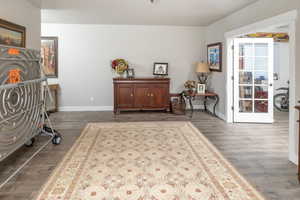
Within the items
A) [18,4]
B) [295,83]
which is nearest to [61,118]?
[18,4]

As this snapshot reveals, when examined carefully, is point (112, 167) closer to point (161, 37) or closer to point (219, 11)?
point (219, 11)

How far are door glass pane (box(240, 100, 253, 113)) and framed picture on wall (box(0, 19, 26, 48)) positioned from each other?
4.64 m

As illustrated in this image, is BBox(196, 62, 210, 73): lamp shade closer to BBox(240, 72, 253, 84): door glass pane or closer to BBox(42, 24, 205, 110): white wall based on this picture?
BBox(42, 24, 205, 110): white wall

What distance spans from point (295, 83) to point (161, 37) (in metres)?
4.46

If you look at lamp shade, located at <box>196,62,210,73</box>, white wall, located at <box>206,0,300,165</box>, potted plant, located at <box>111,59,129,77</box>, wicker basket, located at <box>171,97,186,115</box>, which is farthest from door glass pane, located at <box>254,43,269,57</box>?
potted plant, located at <box>111,59,129,77</box>

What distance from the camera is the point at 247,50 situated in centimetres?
536

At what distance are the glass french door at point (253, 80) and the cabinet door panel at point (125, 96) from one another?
264 cm

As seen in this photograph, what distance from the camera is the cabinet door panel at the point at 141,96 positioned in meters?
6.38

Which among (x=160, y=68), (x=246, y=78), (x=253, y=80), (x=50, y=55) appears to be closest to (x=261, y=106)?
(x=253, y=80)

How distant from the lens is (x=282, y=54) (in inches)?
293

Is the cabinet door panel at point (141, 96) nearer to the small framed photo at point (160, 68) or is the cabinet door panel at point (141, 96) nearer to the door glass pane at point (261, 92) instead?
the small framed photo at point (160, 68)

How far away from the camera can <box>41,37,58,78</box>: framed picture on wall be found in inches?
259

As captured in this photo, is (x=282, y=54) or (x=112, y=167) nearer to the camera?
(x=112, y=167)

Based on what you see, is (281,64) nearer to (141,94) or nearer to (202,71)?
(202,71)
